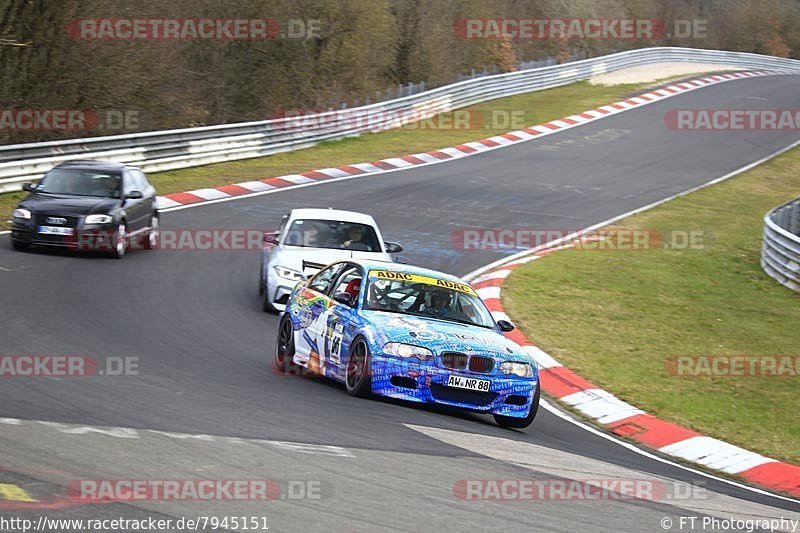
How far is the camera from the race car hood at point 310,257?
15.2 metres

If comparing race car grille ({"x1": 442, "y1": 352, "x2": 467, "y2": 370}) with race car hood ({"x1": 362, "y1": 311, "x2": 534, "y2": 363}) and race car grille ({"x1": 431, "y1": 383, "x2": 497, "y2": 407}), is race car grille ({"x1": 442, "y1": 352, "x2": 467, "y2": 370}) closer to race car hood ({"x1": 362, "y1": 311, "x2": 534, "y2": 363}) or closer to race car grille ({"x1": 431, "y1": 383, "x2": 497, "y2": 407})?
race car hood ({"x1": 362, "y1": 311, "x2": 534, "y2": 363})

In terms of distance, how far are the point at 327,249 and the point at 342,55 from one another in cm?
2682

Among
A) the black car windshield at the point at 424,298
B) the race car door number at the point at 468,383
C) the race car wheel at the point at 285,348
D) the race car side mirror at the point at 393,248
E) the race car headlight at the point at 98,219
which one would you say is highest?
the black car windshield at the point at 424,298

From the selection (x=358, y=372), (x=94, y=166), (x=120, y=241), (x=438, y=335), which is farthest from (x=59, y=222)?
(x=438, y=335)

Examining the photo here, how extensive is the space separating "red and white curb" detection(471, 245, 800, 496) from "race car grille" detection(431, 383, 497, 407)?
5.86 feet

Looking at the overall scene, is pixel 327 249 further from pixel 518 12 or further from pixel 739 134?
pixel 518 12

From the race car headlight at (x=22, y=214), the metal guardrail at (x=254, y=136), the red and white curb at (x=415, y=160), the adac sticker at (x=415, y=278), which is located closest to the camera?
the adac sticker at (x=415, y=278)

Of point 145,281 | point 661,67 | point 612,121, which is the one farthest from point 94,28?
point 661,67

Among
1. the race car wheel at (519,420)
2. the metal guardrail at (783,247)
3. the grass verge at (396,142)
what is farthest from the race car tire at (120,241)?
the metal guardrail at (783,247)

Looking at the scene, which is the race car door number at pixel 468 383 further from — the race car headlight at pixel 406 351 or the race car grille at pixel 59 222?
the race car grille at pixel 59 222

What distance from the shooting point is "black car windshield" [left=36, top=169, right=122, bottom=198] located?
1867 centimetres

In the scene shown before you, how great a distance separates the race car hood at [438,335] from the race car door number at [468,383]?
0.83 ft

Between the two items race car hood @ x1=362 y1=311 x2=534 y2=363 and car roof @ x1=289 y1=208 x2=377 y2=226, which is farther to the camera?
car roof @ x1=289 y1=208 x2=377 y2=226

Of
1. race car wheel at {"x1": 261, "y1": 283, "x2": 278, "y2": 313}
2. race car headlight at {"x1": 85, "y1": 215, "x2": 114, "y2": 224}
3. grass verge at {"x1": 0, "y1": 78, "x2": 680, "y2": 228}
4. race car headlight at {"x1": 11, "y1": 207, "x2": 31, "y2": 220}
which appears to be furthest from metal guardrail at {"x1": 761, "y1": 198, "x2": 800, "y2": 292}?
race car headlight at {"x1": 11, "y1": 207, "x2": 31, "y2": 220}
